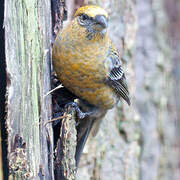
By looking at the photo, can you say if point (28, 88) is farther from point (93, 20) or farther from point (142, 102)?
point (142, 102)

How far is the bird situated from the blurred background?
0.64m

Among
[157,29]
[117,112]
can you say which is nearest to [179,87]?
[157,29]

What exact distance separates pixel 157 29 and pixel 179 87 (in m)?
1.66

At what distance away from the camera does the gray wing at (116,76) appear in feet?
11.3

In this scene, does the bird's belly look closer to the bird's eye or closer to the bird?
the bird

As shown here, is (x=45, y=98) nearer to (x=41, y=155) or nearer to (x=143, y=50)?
(x=41, y=155)

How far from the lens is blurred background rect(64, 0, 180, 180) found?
4168 mm

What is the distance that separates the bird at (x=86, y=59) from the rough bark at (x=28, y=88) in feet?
0.74

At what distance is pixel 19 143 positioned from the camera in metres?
2.11

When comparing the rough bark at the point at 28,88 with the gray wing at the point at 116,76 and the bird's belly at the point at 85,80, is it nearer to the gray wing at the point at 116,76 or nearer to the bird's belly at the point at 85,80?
the bird's belly at the point at 85,80

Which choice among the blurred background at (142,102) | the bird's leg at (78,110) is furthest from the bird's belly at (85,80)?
the blurred background at (142,102)

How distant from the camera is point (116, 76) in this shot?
359 centimetres

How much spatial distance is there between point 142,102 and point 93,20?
2214 mm

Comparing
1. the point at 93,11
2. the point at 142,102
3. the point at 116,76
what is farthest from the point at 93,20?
the point at 142,102
